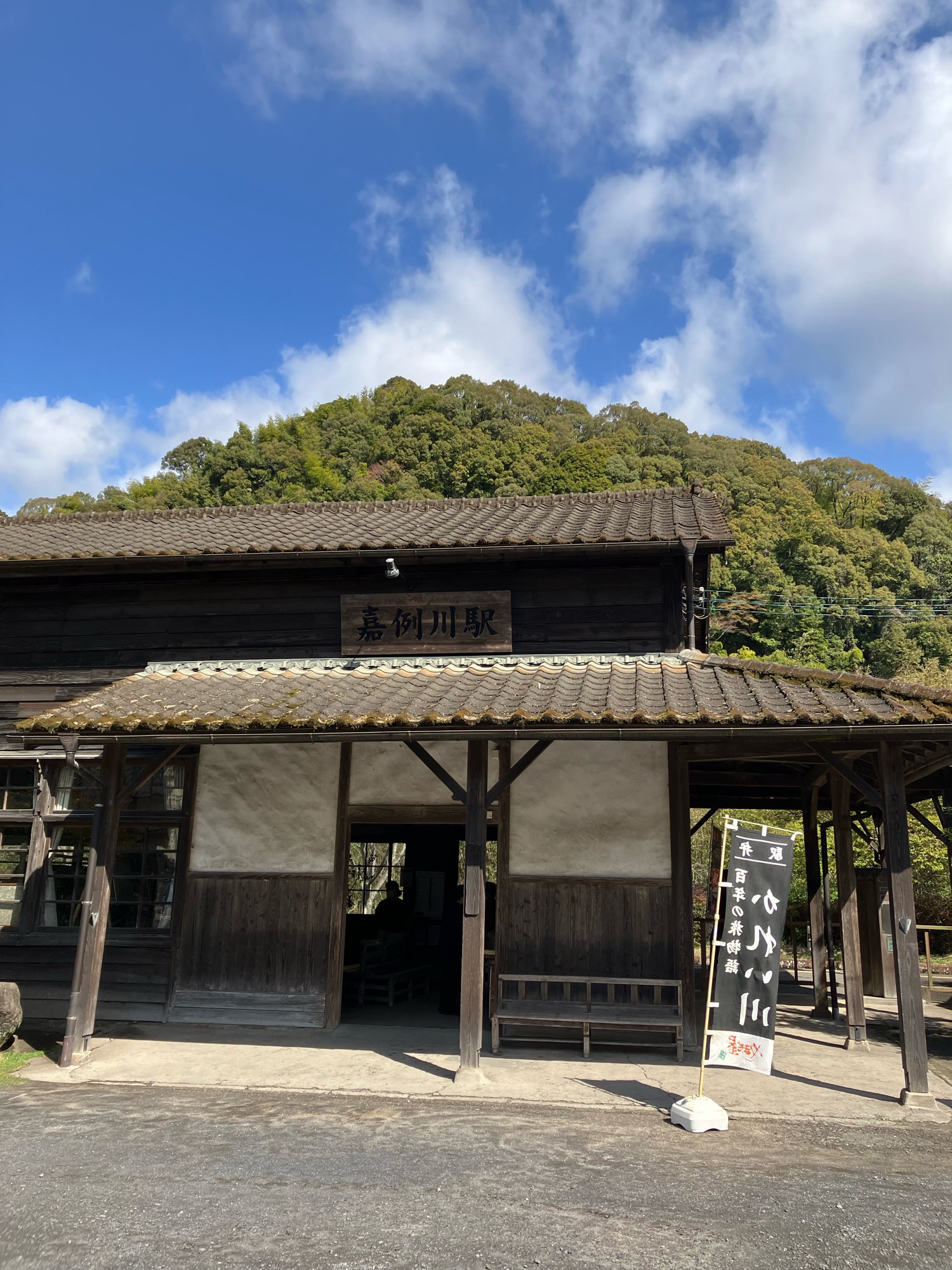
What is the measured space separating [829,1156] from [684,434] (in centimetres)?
5512

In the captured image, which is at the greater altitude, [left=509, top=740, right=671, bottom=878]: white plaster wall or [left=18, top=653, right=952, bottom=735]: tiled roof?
[left=18, top=653, right=952, bottom=735]: tiled roof

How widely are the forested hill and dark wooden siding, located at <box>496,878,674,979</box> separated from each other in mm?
27545

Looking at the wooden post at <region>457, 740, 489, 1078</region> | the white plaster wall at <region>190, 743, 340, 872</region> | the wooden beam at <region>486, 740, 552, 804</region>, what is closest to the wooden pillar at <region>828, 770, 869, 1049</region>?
the wooden beam at <region>486, 740, 552, 804</region>

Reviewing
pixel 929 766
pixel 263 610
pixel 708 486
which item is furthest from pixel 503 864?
pixel 708 486

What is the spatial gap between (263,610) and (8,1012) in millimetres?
4718

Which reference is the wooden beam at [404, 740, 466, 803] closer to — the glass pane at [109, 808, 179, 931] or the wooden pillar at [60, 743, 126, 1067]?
the wooden pillar at [60, 743, 126, 1067]

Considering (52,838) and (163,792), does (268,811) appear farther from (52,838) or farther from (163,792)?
(52,838)

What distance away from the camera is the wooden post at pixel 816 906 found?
10648 millimetres

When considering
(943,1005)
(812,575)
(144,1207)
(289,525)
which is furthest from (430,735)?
(812,575)

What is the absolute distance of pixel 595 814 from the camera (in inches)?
327

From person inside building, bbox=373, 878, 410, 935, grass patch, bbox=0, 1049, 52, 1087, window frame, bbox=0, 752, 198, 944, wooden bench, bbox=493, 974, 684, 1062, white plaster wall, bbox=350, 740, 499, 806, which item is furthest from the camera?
person inside building, bbox=373, 878, 410, 935

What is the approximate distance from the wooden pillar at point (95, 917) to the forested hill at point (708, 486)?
3078cm

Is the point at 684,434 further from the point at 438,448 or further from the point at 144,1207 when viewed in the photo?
the point at 144,1207

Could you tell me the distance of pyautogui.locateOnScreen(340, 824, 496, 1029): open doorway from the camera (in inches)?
388
